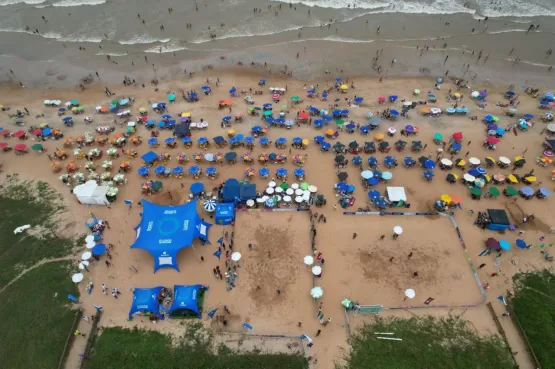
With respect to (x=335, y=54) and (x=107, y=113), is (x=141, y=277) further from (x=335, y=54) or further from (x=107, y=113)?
(x=335, y=54)

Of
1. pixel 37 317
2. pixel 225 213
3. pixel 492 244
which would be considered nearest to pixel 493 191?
pixel 492 244

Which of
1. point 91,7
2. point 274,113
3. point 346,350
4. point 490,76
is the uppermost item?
point 91,7

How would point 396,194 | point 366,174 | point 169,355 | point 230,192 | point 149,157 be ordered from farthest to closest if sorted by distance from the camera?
point 149,157 < point 366,174 < point 230,192 < point 396,194 < point 169,355

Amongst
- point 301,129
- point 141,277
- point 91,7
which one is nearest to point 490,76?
point 301,129

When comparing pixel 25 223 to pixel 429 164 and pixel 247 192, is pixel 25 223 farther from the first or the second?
pixel 429 164

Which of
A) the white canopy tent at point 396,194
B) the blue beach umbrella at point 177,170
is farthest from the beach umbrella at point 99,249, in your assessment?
the white canopy tent at point 396,194

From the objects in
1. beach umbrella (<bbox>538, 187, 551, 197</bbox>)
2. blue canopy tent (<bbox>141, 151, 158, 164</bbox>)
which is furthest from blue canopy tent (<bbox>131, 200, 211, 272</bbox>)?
beach umbrella (<bbox>538, 187, 551, 197</bbox>)

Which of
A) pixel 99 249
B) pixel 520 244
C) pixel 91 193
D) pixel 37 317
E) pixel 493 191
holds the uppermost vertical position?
pixel 91 193
